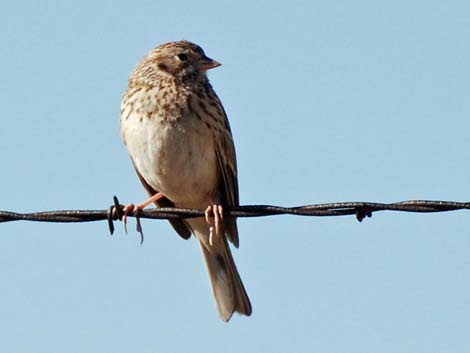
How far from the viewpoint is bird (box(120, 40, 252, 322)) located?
758 cm

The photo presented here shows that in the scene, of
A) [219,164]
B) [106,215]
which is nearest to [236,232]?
[219,164]

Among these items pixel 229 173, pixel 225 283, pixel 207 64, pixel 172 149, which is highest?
pixel 207 64

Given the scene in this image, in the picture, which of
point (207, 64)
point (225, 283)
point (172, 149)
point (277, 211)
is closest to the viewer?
point (277, 211)

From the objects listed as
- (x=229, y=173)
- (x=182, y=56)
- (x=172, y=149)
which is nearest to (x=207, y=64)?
(x=182, y=56)

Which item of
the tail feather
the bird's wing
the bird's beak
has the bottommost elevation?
the tail feather

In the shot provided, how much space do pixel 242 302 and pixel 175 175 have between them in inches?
38.2

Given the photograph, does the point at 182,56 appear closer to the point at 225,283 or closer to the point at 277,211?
the point at 225,283

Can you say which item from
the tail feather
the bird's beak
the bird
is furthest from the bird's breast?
the bird's beak

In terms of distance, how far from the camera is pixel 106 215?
236 inches

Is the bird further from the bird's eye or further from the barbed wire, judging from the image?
the barbed wire

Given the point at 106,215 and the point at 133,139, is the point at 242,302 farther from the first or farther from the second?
the point at 106,215

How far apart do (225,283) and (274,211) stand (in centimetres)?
254

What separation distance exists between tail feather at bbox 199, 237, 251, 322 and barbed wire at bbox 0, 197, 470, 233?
6.13 feet

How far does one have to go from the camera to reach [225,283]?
805cm
